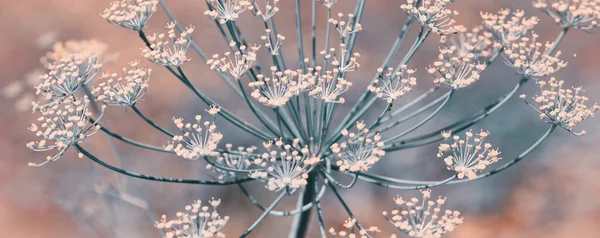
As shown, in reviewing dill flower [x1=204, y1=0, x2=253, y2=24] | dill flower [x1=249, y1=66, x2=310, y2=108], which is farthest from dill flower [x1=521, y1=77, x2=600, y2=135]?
dill flower [x1=204, y1=0, x2=253, y2=24]

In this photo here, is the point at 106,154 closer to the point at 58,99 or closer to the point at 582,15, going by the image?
the point at 58,99

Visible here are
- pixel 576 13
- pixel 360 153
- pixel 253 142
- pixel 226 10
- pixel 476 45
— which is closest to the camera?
pixel 360 153

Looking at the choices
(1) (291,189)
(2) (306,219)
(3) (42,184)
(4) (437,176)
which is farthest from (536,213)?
(3) (42,184)

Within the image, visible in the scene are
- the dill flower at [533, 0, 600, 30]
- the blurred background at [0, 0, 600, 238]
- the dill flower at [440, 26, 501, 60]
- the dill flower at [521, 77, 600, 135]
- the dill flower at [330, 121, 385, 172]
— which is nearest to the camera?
the dill flower at [330, 121, 385, 172]

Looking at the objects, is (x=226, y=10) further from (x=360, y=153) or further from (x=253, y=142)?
(x=253, y=142)

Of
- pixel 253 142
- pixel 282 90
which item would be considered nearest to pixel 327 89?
Result: pixel 282 90

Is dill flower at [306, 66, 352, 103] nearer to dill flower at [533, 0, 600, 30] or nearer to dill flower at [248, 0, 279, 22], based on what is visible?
dill flower at [248, 0, 279, 22]

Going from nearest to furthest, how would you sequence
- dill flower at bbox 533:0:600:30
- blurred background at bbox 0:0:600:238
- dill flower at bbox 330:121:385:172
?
dill flower at bbox 330:121:385:172
dill flower at bbox 533:0:600:30
blurred background at bbox 0:0:600:238

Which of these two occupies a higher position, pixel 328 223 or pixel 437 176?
pixel 437 176
